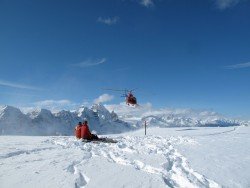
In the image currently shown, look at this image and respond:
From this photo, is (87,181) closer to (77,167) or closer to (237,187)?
(77,167)

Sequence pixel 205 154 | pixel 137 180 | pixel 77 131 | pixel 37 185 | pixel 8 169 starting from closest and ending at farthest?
pixel 37 185 → pixel 137 180 → pixel 8 169 → pixel 205 154 → pixel 77 131

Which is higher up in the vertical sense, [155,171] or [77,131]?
[77,131]

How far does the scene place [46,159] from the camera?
43.4ft

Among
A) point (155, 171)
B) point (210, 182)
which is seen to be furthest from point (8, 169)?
point (210, 182)

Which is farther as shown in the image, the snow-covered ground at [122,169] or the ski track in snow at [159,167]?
the ski track in snow at [159,167]

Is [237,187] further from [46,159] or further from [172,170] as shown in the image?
[46,159]

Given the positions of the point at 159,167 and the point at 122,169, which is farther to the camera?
the point at 159,167

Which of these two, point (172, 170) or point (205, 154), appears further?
point (205, 154)

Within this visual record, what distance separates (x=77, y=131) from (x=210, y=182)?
50.8ft

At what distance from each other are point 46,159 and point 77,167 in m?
2.21

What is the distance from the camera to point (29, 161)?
12758 mm

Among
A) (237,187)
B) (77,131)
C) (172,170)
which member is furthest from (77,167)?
(77,131)

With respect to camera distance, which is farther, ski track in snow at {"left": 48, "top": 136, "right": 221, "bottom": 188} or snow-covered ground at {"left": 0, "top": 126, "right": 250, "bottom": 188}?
ski track in snow at {"left": 48, "top": 136, "right": 221, "bottom": 188}

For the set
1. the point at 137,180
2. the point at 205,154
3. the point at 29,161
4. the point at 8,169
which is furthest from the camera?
the point at 205,154
